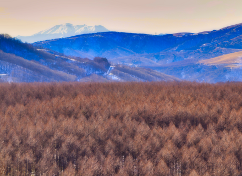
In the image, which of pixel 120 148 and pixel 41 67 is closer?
pixel 120 148

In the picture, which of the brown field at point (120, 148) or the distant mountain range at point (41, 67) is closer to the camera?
Answer: the brown field at point (120, 148)

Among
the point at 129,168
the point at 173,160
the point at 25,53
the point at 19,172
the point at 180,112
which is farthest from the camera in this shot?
the point at 25,53

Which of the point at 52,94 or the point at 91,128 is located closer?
the point at 91,128

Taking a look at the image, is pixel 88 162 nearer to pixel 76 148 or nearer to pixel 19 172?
pixel 76 148

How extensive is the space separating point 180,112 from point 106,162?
824 cm

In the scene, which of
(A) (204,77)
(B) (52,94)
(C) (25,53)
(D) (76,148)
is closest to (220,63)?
(A) (204,77)

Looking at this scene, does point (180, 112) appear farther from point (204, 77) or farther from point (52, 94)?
point (204, 77)

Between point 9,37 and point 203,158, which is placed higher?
point 9,37

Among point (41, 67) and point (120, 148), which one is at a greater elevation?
point (41, 67)

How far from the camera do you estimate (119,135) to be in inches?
427

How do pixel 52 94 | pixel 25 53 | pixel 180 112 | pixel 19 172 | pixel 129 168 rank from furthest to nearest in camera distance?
pixel 25 53, pixel 52 94, pixel 180 112, pixel 129 168, pixel 19 172

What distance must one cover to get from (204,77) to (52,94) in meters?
139

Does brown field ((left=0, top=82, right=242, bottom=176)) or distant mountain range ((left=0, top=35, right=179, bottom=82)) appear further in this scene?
distant mountain range ((left=0, top=35, right=179, bottom=82))

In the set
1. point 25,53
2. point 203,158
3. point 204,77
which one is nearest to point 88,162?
point 203,158
